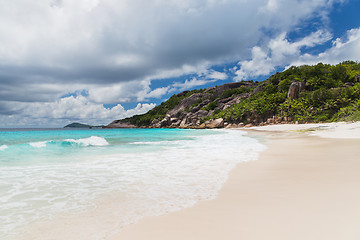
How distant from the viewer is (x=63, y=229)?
2.62 m

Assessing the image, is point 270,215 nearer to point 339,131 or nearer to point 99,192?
point 99,192

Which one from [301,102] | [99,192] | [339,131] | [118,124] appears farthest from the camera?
[118,124]

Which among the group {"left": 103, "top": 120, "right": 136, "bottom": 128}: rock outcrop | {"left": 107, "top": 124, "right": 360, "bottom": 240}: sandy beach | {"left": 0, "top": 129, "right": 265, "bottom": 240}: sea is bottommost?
{"left": 0, "top": 129, "right": 265, "bottom": 240}: sea

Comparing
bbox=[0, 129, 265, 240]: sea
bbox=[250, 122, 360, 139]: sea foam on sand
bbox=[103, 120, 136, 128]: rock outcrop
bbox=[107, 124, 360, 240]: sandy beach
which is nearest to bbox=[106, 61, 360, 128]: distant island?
bbox=[250, 122, 360, 139]: sea foam on sand

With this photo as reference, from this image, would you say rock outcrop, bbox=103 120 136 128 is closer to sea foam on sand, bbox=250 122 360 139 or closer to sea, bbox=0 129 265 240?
sea foam on sand, bbox=250 122 360 139

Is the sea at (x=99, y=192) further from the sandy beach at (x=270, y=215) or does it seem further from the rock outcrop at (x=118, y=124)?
the rock outcrop at (x=118, y=124)

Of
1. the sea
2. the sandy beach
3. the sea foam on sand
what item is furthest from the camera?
the sea foam on sand

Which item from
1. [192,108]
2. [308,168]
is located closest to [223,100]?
[192,108]

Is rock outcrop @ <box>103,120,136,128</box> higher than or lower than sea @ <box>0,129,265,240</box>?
higher

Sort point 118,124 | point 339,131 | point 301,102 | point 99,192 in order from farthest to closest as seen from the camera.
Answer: point 118,124 < point 301,102 < point 339,131 < point 99,192

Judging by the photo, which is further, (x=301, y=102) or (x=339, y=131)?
(x=301, y=102)

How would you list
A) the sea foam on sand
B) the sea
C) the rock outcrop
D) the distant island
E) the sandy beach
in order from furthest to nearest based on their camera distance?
the rock outcrop, the distant island, the sea foam on sand, the sea, the sandy beach

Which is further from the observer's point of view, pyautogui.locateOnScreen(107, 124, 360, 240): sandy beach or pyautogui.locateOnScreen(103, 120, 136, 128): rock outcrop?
pyautogui.locateOnScreen(103, 120, 136, 128): rock outcrop

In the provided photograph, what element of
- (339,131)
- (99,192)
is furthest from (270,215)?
(339,131)
